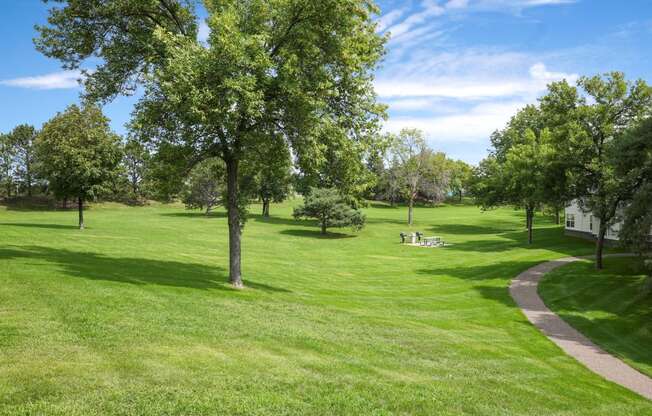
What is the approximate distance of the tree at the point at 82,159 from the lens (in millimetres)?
41781

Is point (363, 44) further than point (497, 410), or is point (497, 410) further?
point (363, 44)

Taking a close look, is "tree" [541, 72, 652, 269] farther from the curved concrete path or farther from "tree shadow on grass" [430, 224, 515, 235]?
"tree shadow on grass" [430, 224, 515, 235]

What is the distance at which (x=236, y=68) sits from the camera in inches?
615

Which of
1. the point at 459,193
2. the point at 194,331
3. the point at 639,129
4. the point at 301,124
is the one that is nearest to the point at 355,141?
the point at 301,124

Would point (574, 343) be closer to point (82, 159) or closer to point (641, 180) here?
point (641, 180)

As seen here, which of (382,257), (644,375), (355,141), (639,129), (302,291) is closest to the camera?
(644,375)

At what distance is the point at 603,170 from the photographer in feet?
100

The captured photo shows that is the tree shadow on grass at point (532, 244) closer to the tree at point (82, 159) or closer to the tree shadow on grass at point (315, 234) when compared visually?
the tree shadow on grass at point (315, 234)

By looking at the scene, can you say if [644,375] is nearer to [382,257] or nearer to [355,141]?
[355,141]

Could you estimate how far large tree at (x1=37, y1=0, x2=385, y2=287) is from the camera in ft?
50.9

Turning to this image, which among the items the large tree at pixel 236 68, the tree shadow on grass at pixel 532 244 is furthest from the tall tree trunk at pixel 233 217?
the tree shadow on grass at pixel 532 244

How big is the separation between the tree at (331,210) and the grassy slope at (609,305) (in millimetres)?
26927

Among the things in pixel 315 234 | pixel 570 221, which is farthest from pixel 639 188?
pixel 315 234

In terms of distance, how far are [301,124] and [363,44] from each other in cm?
407
